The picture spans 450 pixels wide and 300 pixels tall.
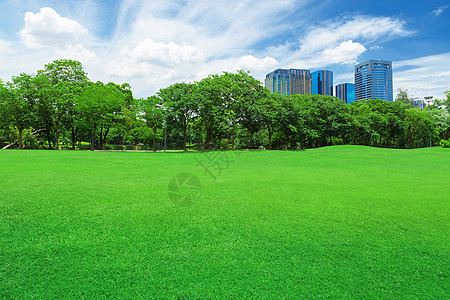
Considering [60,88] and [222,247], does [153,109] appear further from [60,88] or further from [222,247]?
[222,247]

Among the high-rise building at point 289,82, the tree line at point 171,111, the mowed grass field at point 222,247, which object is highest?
the high-rise building at point 289,82

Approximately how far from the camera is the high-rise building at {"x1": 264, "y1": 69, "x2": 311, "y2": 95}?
521ft

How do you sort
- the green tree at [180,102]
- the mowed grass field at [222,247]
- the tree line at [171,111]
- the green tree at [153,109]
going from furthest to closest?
1. the green tree at [153,109]
2. the tree line at [171,111]
3. the green tree at [180,102]
4. the mowed grass field at [222,247]

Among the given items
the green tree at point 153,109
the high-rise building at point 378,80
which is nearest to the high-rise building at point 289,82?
the high-rise building at point 378,80

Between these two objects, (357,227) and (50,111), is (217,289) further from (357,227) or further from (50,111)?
(50,111)

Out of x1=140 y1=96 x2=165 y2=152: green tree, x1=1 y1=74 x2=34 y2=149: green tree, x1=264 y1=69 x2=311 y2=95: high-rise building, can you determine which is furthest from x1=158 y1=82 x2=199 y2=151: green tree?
x1=264 y1=69 x2=311 y2=95: high-rise building

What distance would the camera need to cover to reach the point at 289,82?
165 metres

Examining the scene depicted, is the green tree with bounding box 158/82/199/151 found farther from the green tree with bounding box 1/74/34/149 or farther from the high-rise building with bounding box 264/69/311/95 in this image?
the high-rise building with bounding box 264/69/311/95

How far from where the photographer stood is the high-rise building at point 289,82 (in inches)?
6255

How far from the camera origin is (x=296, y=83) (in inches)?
6599

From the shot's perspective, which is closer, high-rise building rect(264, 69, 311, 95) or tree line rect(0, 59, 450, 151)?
tree line rect(0, 59, 450, 151)

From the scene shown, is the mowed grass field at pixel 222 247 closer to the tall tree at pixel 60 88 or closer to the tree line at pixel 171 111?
the tree line at pixel 171 111

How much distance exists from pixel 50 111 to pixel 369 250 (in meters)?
42.5

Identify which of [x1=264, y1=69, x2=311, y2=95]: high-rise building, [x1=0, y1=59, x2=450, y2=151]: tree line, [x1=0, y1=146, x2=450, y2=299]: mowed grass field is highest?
[x1=264, y1=69, x2=311, y2=95]: high-rise building
